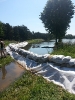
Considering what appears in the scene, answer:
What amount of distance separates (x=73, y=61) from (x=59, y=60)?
0.86 meters

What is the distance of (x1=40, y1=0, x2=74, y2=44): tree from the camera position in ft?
93.7

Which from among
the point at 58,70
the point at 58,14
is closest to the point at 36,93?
the point at 58,70

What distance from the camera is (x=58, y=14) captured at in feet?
94.1

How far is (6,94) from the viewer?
5.04m

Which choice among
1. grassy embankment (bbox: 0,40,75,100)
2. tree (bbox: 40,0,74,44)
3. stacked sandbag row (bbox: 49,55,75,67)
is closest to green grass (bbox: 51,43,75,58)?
stacked sandbag row (bbox: 49,55,75,67)

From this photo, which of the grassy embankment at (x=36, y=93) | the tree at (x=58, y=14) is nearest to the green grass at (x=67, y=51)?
the grassy embankment at (x=36, y=93)

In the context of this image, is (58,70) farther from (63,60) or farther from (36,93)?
(36,93)

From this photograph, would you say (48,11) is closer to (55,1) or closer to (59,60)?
(55,1)

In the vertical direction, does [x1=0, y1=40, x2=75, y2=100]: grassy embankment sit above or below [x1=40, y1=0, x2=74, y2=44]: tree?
below

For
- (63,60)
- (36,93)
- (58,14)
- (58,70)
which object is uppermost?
(58,14)

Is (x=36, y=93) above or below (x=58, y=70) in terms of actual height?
below

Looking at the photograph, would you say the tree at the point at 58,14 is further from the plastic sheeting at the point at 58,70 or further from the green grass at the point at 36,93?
the green grass at the point at 36,93

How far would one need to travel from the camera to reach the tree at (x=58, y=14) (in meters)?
28.6

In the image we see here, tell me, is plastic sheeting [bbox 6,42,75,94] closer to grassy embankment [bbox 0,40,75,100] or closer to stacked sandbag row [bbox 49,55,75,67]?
stacked sandbag row [bbox 49,55,75,67]
